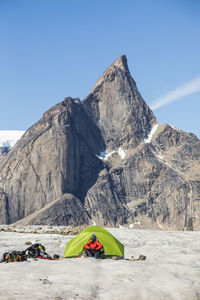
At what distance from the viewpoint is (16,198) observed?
165 metres

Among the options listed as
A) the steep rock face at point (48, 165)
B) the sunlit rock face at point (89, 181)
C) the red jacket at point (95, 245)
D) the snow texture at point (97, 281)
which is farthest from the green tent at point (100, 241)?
the steep rock face at point (48, 165)

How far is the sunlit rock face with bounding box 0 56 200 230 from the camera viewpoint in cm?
16438

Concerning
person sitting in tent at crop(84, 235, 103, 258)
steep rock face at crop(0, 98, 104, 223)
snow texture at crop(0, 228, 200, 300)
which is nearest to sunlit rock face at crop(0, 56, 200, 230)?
steep rock face at crop(0, 98, 104, 223)

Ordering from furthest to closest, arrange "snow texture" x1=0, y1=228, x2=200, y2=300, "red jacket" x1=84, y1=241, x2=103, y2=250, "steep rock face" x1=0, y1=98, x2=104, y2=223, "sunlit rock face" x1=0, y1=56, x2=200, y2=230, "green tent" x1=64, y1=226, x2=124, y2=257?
"steep rock face" x1=0, y1=98, x2=104, y2=223, "sunlit rock face" x1=0, y1=56, x2=200, y2=230, "green tent" x1=64, y1=226, x2=124, y2=257, "red jacket" x1=84, y1=241, x2=103, y2=250, "snow texture" x1=0, y1=228, x2=200, y2=300

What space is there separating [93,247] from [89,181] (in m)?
165

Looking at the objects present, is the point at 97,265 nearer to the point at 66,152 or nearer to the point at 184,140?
the point at 66,152

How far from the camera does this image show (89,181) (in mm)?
182750

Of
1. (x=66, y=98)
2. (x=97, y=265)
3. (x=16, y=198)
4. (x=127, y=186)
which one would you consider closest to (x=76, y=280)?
(x=97, y=265)

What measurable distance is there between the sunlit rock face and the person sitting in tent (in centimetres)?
Answer: 13560

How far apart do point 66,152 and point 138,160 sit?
Result: 123ft

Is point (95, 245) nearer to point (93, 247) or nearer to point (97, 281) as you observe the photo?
point (93, 247)

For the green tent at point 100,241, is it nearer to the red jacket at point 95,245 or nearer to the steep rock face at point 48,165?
the red jacket at point 95,245

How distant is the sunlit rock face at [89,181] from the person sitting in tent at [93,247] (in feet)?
445

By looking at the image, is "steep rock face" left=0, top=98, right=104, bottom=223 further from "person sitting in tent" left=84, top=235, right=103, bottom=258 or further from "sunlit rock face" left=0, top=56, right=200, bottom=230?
"person sitting in tent" left=84, top=235, right=103, bottom=258
